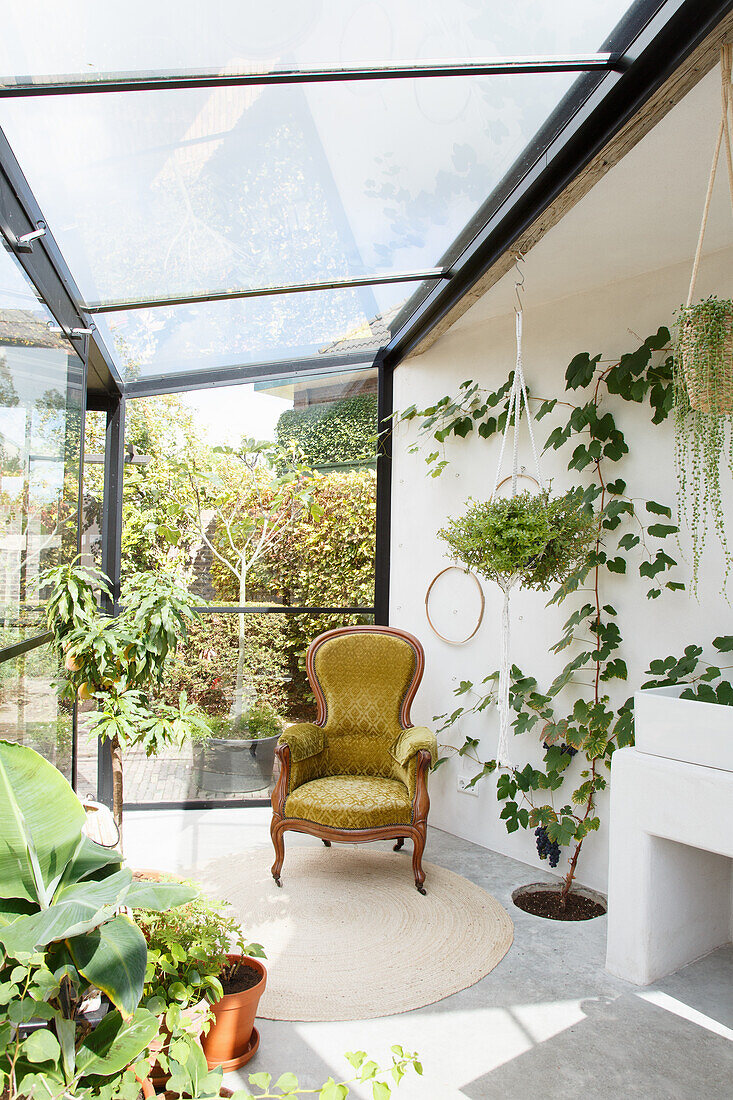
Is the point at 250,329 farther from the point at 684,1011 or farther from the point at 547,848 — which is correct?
the point at 684,1011

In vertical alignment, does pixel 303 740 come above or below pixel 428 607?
below

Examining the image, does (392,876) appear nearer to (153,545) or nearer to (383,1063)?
(383,1063)

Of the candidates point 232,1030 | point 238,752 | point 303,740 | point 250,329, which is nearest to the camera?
point 232,1030

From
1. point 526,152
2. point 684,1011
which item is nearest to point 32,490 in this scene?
point 526,152

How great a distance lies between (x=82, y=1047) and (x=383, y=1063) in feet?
4.32

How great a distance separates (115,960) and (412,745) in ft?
8.40

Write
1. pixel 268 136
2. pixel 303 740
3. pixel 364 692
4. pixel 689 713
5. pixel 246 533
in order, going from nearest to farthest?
pixel 268 136 → pixel 689 713 → pixel 303 740 → pixel 364 692 → pixel 246 533

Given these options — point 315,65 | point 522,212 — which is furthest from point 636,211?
point 315,65

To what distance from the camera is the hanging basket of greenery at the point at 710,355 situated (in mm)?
1972

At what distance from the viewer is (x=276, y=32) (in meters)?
1.79

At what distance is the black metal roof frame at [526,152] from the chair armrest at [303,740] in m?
2.04

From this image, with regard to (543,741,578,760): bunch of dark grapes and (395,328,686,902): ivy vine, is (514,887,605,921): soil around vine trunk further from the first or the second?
(543,741,578,760): bunch of dark grapes

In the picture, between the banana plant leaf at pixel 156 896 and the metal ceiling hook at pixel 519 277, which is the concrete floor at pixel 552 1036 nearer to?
the banana plant leaf at pixel 156 896

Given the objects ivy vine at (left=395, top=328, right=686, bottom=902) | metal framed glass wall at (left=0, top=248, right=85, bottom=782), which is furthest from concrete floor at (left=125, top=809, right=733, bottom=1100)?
metal framed glass wall at (left=0, top=248, right=85, bottom=782)
